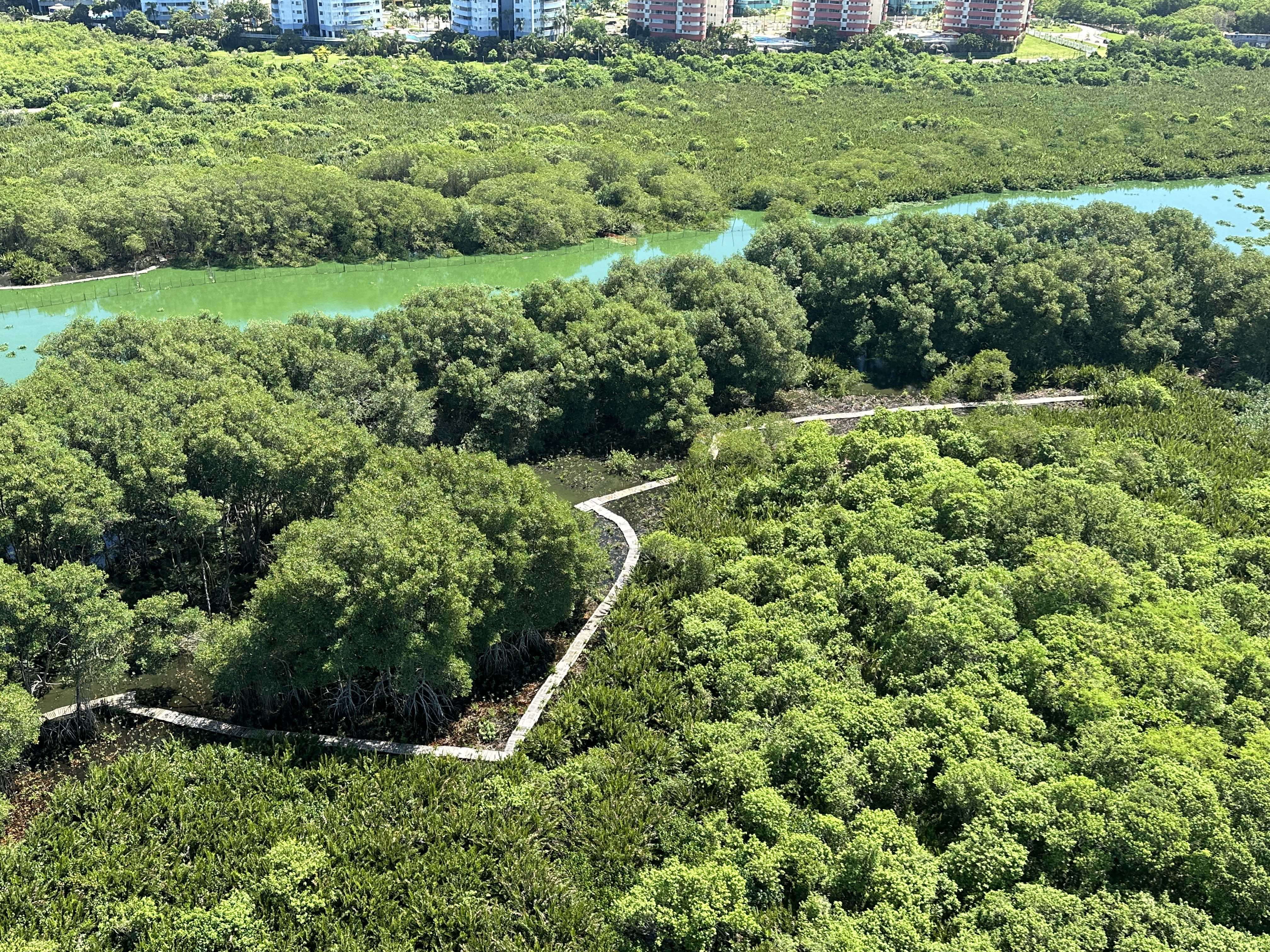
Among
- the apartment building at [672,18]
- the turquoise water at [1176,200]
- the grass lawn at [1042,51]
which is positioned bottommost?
the turquoise water at [1176,200]

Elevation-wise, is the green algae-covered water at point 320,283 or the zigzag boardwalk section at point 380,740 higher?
the green algae-covered water at point 320,283

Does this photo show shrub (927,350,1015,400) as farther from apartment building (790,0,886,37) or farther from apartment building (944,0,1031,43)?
apartment building (944,0,1031,43)

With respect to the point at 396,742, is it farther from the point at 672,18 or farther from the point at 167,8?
the point at 167,8

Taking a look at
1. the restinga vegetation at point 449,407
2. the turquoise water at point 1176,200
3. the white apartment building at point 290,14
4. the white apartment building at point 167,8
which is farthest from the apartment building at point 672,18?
the restinga vegetation at point 449,407

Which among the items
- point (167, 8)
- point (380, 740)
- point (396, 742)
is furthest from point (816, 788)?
point (167, 8)

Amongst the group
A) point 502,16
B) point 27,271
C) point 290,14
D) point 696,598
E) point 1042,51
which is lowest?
point 696,598

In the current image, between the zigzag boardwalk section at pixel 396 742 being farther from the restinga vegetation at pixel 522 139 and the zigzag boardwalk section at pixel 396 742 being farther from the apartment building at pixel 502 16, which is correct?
the apartment building at pixel 502 16
